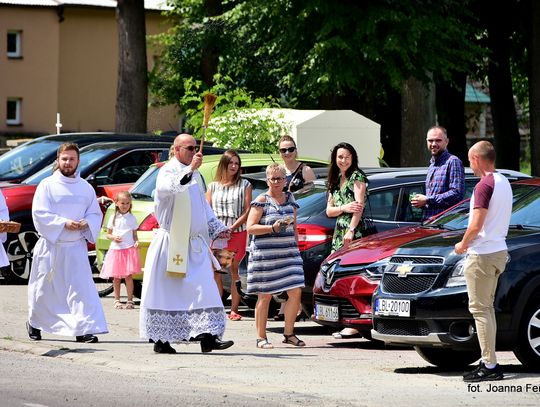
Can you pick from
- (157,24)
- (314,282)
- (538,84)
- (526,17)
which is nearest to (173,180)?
(314,282)

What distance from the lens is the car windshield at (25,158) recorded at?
20.7m

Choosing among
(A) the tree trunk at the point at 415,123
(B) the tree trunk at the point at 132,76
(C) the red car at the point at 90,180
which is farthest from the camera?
(B) the tree trunk at the point at 132,76

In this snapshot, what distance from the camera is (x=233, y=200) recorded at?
50.8 ft

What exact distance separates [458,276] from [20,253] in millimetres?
10056

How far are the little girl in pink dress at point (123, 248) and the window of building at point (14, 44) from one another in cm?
5106

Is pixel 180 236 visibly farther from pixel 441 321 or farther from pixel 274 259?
pixel 441 321

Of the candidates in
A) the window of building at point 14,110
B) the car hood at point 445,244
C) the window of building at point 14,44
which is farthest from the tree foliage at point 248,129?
the window of building at point 14,44

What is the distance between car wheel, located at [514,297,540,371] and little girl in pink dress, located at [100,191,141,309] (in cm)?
680

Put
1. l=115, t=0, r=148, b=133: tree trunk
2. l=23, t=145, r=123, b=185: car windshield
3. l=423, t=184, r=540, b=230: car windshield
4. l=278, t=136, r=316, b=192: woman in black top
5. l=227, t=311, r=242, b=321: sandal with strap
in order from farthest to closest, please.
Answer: l=115, t=0, r=148, b=133: tree trunk → l=23, t=145, r=123, b=185: car windshield → l=227, t=311, r=242, b=321: sandal with strap → l=278, t=136, r=316, b=192: woman in black top → l=423, t=184, r=540, b=230: car windshield

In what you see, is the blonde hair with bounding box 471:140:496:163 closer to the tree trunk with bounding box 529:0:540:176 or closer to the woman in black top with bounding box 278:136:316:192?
the woman in black top with bounding box 278:136:316:192

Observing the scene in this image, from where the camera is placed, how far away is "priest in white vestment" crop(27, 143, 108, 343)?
13.4 metres

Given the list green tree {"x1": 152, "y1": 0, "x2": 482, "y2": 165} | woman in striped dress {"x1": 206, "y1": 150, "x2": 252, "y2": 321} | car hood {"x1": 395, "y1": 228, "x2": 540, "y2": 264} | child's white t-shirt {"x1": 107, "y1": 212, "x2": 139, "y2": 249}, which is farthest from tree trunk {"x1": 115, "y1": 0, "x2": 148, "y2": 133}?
car hood {"x1": 395, "y1": 228, "x2": 540, "y2": 264}

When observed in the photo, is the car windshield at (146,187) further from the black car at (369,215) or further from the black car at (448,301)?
the black car at (448,301)

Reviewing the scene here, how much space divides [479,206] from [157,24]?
57217 millimetres
